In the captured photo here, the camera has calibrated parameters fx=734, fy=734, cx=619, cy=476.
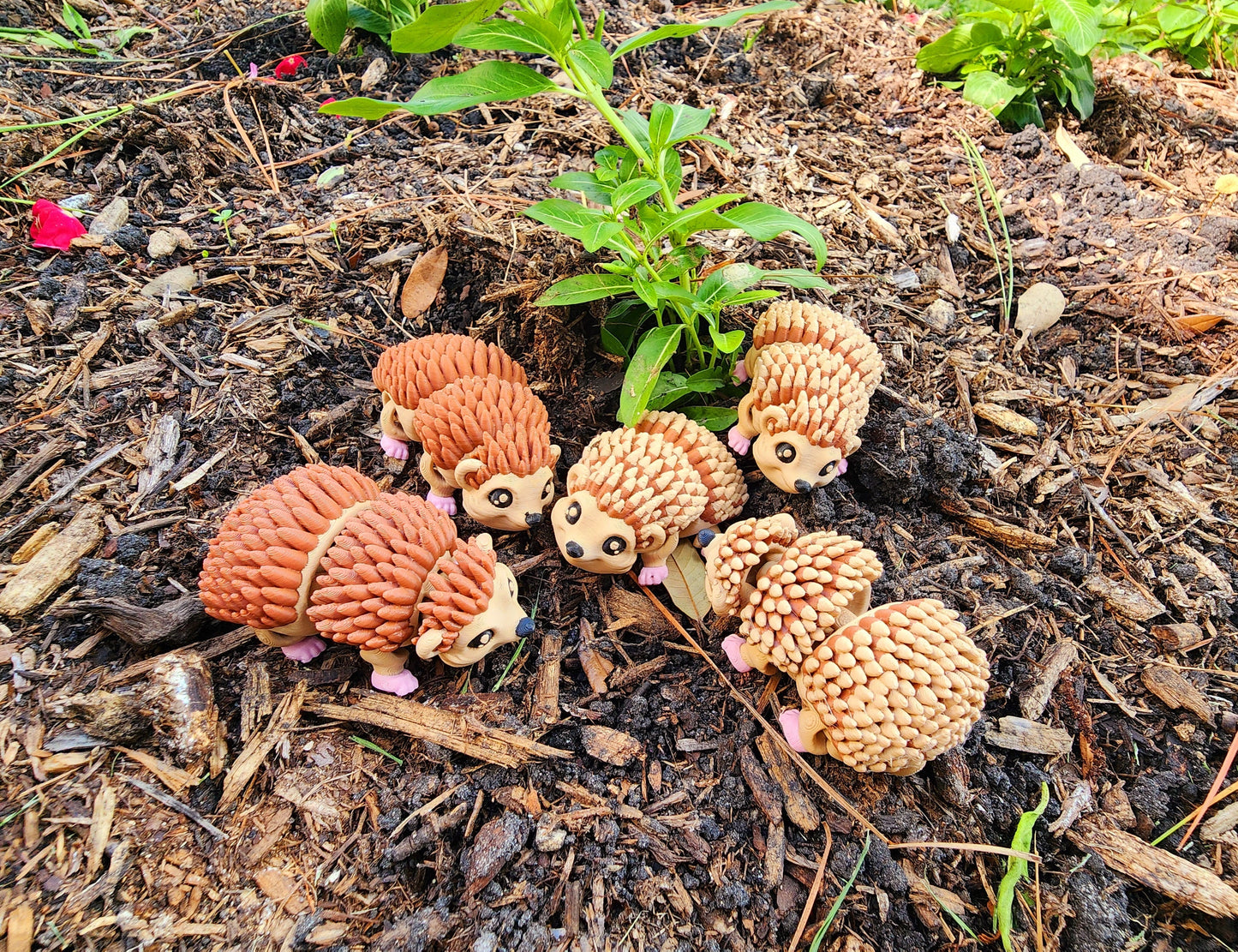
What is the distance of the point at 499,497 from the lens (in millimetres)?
2559

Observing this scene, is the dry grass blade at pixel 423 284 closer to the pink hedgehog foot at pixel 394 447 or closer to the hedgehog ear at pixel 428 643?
the pink hedgehog foot at pixel 394 447

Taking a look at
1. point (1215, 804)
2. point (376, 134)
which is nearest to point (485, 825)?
point (1215, 804)

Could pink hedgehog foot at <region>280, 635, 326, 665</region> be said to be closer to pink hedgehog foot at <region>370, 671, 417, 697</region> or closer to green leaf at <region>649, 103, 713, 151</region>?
pink hedgehog foot at <region>370, 671, 417, 697</region>

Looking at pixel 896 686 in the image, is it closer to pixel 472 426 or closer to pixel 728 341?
pixel 728 341

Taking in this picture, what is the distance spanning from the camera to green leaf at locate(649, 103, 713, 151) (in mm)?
2488

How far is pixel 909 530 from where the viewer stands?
2.76 meters

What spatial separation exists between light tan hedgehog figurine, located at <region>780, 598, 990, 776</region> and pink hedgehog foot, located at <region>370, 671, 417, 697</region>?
125cm

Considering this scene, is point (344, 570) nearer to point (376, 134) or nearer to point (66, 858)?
point (66, 858)

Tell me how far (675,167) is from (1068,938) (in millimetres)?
2673

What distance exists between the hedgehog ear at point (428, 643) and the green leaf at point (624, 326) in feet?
4.64

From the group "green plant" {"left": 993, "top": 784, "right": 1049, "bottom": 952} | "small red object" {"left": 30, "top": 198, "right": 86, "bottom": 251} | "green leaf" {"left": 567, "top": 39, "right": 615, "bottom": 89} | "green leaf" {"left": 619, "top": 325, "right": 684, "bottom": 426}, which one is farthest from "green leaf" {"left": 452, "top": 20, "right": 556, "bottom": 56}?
"green plant" {"left": 993, "top": 784, "right": 1049, "bottom": 952}

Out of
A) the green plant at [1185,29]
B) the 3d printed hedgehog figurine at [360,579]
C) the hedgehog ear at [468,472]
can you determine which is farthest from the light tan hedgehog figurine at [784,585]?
the green plant at [1185,29]

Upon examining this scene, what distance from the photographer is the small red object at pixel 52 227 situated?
10.5ft

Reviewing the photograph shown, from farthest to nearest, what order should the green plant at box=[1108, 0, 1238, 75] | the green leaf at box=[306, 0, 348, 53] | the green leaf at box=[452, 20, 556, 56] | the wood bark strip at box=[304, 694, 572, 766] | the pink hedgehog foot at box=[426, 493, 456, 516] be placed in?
the green plant at box=[1108, 0, 1238, 75] < the green leaf at box=[306, 0, 348, 53] < the pink hedgehog foot at box=[426, 493, 456, 516] < the green leaf at box=[452, 20, 556, 56] < the wood bark strip at box=[304, 694, 572, 766]
